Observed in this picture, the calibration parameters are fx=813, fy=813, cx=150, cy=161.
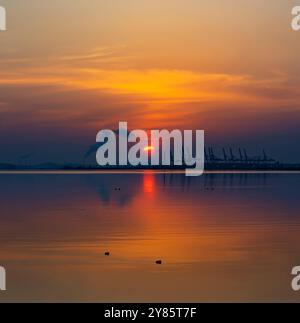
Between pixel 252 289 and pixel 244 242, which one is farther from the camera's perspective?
pixel 244 242

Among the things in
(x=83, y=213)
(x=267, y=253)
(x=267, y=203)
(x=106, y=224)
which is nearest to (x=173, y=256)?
(x=267, y=253)

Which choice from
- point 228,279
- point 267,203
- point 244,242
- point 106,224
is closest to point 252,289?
point 228,279

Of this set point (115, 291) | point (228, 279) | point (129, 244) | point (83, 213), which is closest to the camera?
point (115, 291)

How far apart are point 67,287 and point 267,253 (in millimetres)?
4524

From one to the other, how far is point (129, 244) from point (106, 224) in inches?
174

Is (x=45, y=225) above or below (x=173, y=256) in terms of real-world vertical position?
above

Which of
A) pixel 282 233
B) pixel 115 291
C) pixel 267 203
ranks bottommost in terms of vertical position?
pixel 115 291

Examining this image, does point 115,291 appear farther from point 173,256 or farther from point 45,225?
point 45,225

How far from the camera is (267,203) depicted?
92.2 ft

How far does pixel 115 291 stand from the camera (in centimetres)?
1129
